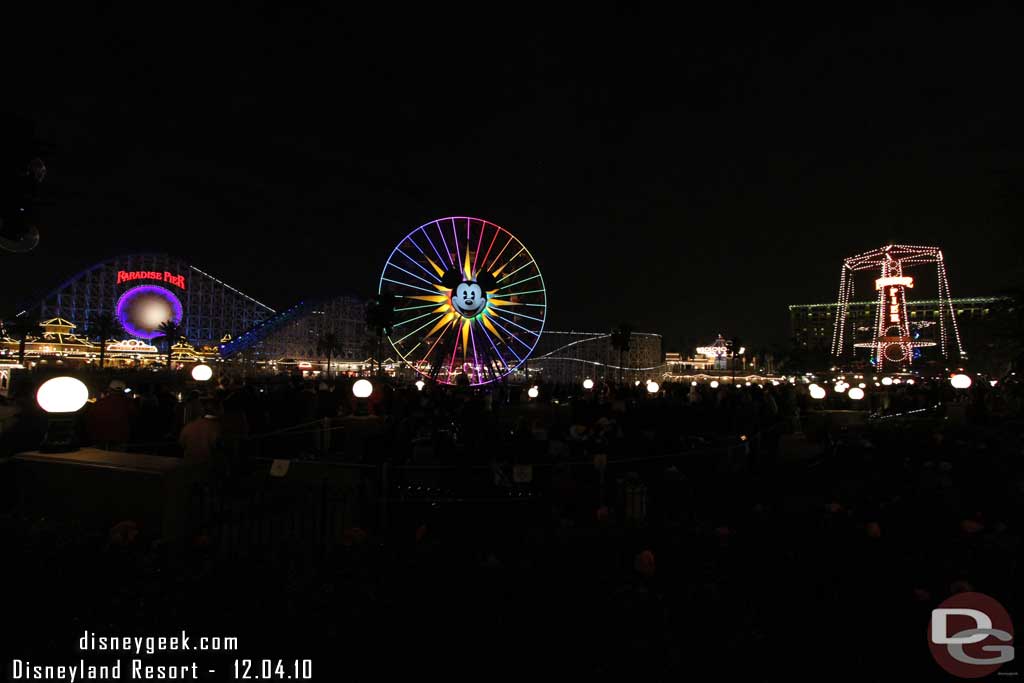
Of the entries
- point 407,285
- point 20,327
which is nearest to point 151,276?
point 20,327

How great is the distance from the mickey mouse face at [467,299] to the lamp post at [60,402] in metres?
16.2

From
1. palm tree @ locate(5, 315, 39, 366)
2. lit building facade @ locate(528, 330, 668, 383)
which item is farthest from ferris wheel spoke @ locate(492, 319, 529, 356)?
palm tree @ locate(5, 315, 39, 366)

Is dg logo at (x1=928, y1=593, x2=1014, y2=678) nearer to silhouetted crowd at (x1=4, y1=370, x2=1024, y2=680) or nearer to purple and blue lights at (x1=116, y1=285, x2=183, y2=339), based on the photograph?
silhouetted crowd at (x1=4, y1=370, x2=1024, y2=680)

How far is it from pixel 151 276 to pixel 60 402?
228 ft

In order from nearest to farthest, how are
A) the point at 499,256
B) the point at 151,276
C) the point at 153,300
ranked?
1. the point at 499,256
2. the point at 151,276
3. the point at 153,300

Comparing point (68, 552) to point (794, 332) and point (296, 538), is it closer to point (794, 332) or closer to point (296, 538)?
point (296, 538)

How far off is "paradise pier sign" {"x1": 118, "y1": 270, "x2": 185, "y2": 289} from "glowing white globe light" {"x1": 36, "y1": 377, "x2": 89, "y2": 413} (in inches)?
2719

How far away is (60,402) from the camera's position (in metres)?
5.31

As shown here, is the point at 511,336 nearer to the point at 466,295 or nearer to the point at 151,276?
the point at 466,295

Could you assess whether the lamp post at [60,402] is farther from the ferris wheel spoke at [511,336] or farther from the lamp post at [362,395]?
the ferris wheel spoke at [511,336]

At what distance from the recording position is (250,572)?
325 cm

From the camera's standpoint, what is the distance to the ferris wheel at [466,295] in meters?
21.9

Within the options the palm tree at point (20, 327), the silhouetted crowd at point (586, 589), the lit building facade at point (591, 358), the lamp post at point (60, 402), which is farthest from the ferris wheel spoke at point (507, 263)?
the palm tree at point (20, 327)

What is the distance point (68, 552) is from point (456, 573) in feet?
7.46
